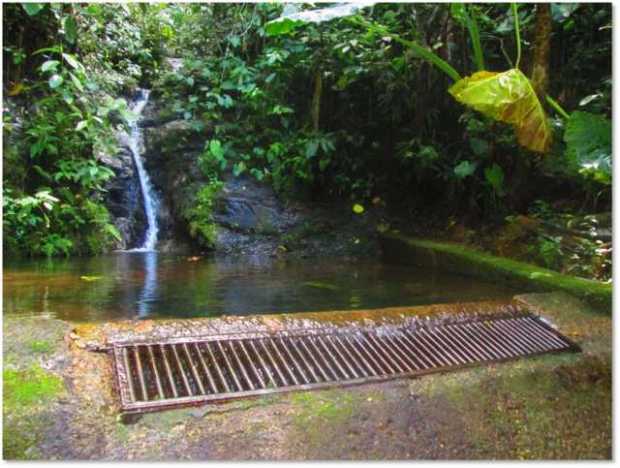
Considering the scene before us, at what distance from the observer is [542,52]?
4.30 m

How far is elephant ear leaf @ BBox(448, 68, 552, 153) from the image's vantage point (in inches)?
127

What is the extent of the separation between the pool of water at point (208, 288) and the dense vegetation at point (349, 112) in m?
0.92

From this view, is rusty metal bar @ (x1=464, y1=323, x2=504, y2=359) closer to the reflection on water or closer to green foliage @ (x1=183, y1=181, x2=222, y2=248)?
the reflection on water

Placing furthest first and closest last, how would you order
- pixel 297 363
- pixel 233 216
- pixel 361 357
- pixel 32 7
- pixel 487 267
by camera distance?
pixel 233 216 → pixel 487 267 → pixel 32 7 → pixel 361 357 → pixel 297 363

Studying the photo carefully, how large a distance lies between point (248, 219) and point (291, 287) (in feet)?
9.45

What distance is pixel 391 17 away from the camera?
5.93m

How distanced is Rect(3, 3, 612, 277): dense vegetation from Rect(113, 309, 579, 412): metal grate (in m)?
1.50

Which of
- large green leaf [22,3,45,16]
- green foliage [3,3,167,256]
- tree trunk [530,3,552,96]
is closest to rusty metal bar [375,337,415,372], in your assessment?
tree trunk [530,3,552,96]

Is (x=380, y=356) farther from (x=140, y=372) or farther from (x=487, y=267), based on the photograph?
(x=487, y=267)

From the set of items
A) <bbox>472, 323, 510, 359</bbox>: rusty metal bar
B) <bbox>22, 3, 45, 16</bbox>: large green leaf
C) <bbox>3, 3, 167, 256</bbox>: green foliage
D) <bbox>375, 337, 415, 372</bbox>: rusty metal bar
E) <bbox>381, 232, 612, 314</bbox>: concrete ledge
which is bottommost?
<bbox>375, 337, 415, 372</bbox>: rusty metal bar

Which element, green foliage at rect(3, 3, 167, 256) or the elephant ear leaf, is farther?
green foliage at rect(3, 3, 167, 256)

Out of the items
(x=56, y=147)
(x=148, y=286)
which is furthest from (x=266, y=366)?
(x=56, y=147)

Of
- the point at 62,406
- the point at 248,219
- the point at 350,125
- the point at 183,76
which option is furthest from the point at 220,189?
the point at 62,406

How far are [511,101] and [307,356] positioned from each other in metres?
2.19
